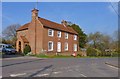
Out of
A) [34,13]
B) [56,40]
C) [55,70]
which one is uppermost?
[34,13]

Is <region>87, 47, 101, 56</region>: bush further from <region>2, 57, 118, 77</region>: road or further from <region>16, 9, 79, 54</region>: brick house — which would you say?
<region>2, 57, 118, 77</region>: road

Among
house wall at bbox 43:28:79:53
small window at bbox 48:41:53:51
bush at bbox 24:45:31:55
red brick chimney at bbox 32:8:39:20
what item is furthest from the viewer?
small window at bbox 48:41:53:51

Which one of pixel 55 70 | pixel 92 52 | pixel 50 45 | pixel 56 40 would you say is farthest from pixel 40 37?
pixel 55 70

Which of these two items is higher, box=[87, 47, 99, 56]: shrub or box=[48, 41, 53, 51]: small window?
box=[48, 41, 53, 51]: small window

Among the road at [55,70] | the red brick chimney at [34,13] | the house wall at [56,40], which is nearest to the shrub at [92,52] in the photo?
the house wall at [56,40]

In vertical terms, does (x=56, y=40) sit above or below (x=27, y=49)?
above

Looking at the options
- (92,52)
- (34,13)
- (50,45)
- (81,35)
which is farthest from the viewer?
(81,35)

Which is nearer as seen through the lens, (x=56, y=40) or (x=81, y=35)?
(x=56, y=40)

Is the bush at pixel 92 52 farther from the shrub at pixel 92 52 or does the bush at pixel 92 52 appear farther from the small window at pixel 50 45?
the small window at pixel 50 45

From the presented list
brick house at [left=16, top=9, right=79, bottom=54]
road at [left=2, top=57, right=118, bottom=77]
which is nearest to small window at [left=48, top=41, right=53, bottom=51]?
brick house at [left=16, top=9, right=79, bottom=54]

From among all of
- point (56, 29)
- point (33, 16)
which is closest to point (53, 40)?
point (56, 29)

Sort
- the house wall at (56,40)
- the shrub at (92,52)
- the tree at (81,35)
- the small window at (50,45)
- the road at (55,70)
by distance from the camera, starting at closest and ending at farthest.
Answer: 1. the road at (55,70)
2. the house wall at (56,40)
3. the small window at (50,45)
4. the shrub at (92,52)
5. the tree at (81,35)

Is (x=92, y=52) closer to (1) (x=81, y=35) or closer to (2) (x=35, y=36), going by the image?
(2) (x=35, y=36)

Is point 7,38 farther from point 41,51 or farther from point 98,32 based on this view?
point 41,51
